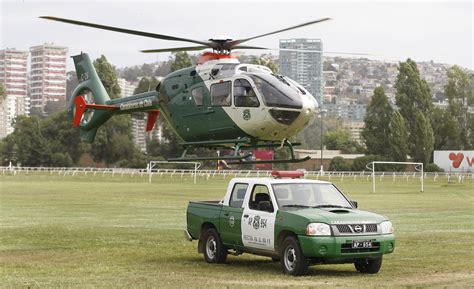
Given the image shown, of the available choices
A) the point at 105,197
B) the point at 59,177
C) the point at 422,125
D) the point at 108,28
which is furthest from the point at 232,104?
the point at 422,125

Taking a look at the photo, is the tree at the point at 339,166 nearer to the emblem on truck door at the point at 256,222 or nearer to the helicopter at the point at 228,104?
the helicopter at the point at 228,104

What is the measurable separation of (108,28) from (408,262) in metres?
8.68

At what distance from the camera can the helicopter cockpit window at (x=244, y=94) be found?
2253cm

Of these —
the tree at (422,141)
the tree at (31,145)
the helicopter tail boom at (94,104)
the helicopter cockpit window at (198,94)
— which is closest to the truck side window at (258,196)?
the helicopter cockpit window at (198,94)

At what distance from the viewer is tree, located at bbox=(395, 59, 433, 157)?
108 metres

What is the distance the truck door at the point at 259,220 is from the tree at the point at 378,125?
89.0 m

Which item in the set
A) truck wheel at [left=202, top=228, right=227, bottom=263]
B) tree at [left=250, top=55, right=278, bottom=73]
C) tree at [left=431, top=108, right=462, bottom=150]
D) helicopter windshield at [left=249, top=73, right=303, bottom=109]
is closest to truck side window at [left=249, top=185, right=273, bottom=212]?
truck wheel at [left=202, top=228, right=227, bottom=263]

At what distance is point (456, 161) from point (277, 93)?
83.3m

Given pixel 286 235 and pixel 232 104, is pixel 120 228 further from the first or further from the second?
pixel 286 235

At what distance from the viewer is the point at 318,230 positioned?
16.7 m

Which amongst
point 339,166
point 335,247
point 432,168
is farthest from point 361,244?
point 339,166

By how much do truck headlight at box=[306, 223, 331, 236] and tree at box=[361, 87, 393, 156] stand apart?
9086 cm

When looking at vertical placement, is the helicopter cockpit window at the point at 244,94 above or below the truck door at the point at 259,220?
above

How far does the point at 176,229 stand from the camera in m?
28.9
